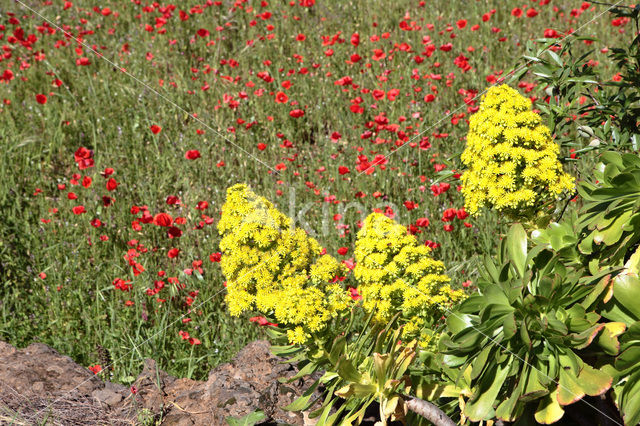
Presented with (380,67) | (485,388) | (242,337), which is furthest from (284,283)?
(380,67)

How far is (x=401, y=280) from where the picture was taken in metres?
2.22

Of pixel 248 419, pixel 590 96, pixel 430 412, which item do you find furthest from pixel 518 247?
pixel 248 419

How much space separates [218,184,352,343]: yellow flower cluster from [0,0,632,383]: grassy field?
596mm

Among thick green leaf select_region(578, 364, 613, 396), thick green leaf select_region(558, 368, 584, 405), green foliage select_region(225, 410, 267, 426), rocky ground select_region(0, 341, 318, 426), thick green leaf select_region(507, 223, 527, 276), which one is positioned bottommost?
rocky ground select_region(0, 341, 318, 426)

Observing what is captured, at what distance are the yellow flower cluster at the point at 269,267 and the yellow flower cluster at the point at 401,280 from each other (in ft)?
0.38

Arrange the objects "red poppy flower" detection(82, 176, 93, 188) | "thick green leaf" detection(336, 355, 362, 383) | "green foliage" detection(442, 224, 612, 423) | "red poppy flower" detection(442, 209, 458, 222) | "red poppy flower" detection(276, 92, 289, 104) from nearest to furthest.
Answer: "green foliage" detection(442, 224, 612, 423), "thick green leaf" detection(336, 355, 362, 383), "red poppy flower" detection(442, 209, 458, 222), "red poppy flower" detection(82, 176, 93, 188), "red poppy flower" detection(276, 92, 289, 104)

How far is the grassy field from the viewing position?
3539mm

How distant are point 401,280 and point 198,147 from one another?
297cm

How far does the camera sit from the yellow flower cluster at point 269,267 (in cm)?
217

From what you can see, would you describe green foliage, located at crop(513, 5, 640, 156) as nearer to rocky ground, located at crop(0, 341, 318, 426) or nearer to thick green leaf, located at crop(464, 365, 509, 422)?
thick green leaf, located at crop(464, 365, 509, 422)

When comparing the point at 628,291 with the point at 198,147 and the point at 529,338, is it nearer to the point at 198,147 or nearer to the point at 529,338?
the point at 529,338

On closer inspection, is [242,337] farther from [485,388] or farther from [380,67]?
[380,67]

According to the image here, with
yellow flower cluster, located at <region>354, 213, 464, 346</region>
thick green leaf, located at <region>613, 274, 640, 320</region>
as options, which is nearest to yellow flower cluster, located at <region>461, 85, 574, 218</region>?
yellow flower cluster, located at <region>354, 213, 464, 346</region>

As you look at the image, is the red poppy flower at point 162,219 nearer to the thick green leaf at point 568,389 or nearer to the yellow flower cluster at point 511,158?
the yellow flower cluster at point 511,158
